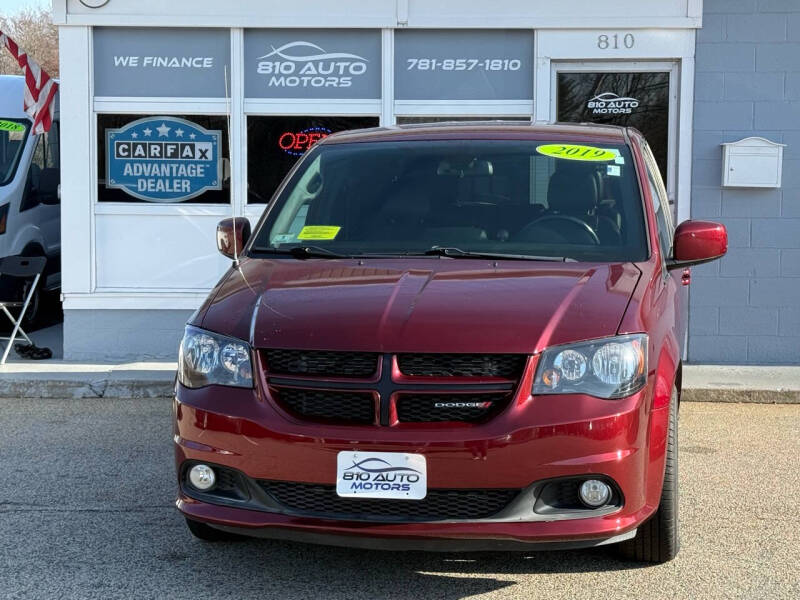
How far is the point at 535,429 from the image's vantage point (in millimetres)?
3795

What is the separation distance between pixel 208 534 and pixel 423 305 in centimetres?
146

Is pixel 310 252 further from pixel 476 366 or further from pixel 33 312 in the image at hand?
pixel 33 312

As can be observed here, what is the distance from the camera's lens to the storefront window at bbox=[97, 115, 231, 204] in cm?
959

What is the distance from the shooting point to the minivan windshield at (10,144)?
459 inches

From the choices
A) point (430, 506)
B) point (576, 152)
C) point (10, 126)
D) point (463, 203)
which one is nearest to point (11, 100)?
point (10, 126)

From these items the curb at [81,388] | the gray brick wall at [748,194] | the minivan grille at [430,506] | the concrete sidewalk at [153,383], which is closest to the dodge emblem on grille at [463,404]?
the minivan grille at [430,506]

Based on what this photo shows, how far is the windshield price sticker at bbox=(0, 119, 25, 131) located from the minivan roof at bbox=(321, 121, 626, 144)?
7.14 m

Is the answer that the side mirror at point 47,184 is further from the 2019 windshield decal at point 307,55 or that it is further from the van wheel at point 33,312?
the 2019 windshield decal at point 307,55

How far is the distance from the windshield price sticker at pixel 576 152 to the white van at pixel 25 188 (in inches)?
286

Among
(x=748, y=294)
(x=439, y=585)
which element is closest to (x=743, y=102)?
(x=748, y=294)

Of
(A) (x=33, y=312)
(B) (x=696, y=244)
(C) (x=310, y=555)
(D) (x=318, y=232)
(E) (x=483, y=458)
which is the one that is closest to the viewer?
(E) (x=483, y=458)

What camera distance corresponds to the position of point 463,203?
5.23 metres

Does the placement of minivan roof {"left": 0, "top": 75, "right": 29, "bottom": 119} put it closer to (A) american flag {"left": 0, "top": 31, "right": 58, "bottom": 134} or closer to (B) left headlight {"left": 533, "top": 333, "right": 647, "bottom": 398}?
(A) american flag {"left": 0, "top": 31, "right": 58, "bottom": 134}

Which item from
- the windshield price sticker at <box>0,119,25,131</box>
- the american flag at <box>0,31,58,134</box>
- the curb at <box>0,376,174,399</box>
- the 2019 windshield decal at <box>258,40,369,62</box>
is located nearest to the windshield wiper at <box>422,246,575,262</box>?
the curb at <box>0,376,174,399</box>
